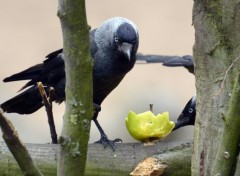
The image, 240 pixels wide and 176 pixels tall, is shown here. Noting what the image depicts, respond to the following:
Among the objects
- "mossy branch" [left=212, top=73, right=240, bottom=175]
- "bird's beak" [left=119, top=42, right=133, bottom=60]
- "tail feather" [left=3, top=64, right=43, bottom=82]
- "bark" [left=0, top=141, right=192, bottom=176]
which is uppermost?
"mossy branch" [left=212, top=73, right=240, bottom=175]

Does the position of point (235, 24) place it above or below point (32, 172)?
above

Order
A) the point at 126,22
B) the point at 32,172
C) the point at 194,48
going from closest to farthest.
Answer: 1. the point at 32,172
2. the point at 194,48
3. the point at 126,22

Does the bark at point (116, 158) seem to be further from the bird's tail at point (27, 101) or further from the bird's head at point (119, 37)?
the bird's tail at point (27, 101)

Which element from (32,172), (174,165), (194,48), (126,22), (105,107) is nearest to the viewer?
(32,172)

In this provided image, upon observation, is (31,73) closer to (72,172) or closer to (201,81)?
(201,81)

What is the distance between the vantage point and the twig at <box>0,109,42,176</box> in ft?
3.97

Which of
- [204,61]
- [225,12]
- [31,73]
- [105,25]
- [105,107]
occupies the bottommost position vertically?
[105,107]

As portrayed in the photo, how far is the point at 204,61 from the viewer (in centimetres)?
186

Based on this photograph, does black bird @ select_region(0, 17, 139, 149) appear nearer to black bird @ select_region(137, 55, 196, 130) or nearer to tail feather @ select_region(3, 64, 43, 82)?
tail feather @ select_region(3, 64, 43, 82)

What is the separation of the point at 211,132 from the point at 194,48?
283 mm

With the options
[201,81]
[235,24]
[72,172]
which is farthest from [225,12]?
[72,172]

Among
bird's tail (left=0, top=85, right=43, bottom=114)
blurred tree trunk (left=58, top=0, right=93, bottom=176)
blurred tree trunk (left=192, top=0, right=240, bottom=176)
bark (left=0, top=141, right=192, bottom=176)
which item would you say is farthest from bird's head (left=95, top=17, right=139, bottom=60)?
blurred tree trunk (left=58, top=0, right=93, bottom=176)

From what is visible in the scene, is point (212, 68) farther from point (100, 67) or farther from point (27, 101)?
point (27, 101)

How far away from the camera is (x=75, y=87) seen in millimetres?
1328
